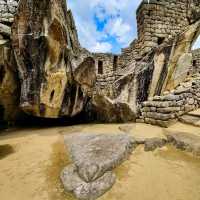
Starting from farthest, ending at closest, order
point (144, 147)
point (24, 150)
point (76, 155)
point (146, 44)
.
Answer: point (146, 44) < point (24, 150) < point (144, 147) < point (76, 155)

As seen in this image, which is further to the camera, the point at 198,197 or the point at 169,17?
the point at 169,17

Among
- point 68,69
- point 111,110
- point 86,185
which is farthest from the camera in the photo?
point 111,110

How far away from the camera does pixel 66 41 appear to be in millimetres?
4496

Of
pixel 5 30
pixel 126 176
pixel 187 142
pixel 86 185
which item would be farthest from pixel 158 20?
pixel 86 185

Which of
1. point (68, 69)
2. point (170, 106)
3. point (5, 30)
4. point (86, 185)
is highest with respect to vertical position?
point (5, 30)

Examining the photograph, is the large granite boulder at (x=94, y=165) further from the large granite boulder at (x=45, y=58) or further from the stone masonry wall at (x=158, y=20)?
the stone masonry wall at (x=158, y=20)

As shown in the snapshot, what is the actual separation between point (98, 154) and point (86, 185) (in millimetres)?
527

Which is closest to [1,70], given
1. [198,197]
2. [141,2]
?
[198,197]

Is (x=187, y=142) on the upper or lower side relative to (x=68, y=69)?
lower

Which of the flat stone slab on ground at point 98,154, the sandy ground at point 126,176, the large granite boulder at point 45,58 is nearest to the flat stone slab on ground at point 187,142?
the sandy ground at point 126,176

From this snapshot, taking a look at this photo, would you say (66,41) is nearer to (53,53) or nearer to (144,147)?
(53,53)

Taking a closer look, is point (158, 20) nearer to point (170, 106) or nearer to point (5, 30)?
point (170, 106)

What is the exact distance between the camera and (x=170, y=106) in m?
3.98

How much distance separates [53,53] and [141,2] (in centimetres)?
480
